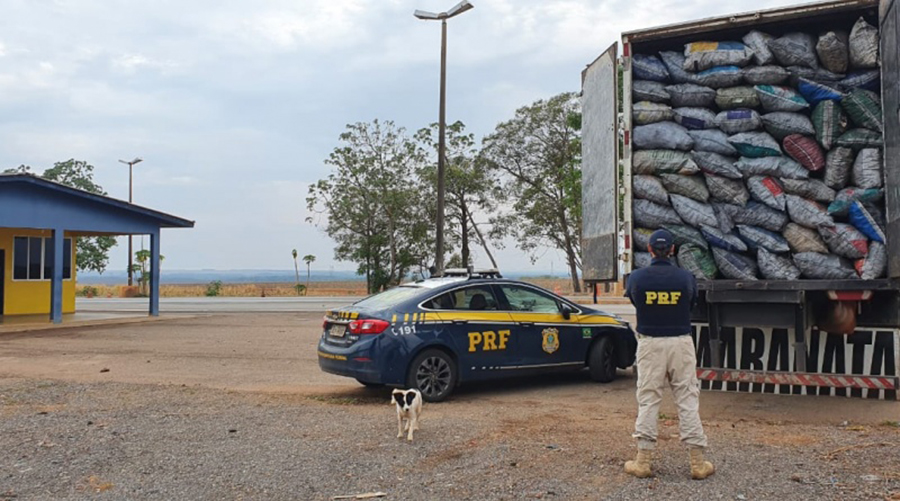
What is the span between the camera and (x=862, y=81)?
23.5ft

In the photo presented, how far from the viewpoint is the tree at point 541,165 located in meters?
40.5

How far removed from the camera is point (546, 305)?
9.62 metres

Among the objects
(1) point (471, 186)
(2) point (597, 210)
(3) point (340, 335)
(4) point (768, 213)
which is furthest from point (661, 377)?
(1) point (471, 186)

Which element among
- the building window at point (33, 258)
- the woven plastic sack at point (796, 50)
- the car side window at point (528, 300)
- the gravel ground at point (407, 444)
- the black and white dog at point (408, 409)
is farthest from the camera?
the building window at point (33, 258)

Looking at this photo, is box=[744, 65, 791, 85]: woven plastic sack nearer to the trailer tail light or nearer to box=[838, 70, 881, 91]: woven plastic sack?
box=[838, 70, 881, 91]: woven plastic sack

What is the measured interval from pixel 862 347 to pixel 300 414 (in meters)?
5.84

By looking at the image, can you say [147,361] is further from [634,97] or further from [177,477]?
[634,97]

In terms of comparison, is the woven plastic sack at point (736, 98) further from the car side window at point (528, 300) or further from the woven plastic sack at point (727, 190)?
the car side window at point (528, 300)

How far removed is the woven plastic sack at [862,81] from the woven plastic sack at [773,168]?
0.87 meters

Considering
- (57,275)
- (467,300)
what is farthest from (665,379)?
(57,275)

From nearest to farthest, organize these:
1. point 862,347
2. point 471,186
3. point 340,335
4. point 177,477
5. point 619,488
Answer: point 619,488
point 177,477
point 862,347
point 340,335
point 471,186

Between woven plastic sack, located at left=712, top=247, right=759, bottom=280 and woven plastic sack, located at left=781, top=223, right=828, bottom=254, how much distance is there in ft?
1.34

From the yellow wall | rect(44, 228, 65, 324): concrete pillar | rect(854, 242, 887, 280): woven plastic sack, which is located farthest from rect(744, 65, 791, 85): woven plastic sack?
the yellow wall

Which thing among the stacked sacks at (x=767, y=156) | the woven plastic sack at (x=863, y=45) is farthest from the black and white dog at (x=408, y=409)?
the woven plastic sack at (x=863, y=45)
